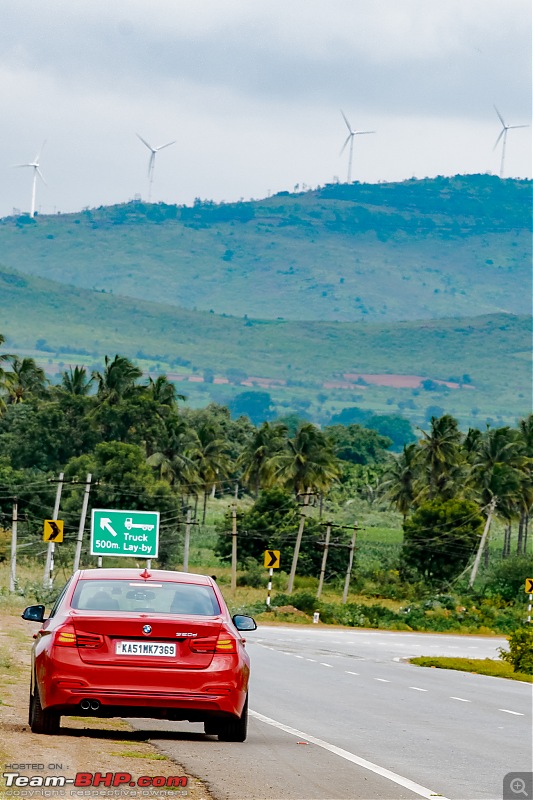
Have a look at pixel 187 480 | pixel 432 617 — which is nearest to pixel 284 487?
pixel 187 480

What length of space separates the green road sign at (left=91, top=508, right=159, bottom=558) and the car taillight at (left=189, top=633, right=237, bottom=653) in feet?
182

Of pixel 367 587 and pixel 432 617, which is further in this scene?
pixel 367 587

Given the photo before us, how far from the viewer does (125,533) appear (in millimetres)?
68562

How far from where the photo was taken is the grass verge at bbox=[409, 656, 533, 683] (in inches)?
1270

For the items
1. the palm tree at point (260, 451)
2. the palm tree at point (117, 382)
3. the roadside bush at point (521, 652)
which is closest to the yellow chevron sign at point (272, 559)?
the roadside bush at point (521, 652)

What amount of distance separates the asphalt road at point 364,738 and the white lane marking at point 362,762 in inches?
0.5

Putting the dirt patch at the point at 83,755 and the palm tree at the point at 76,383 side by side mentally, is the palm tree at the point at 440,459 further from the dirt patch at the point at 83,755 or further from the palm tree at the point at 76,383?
the dirt patch at the point at 83,755

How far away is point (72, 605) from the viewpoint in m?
12.9

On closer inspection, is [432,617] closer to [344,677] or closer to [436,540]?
[436,540]

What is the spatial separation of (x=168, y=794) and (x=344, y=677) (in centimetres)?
1805

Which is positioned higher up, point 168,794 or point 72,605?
point 72,605

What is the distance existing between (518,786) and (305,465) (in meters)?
98.9

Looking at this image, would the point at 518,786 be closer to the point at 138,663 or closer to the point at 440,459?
the point at 138,663

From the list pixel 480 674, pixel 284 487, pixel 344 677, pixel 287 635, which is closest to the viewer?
pixel 344 677
